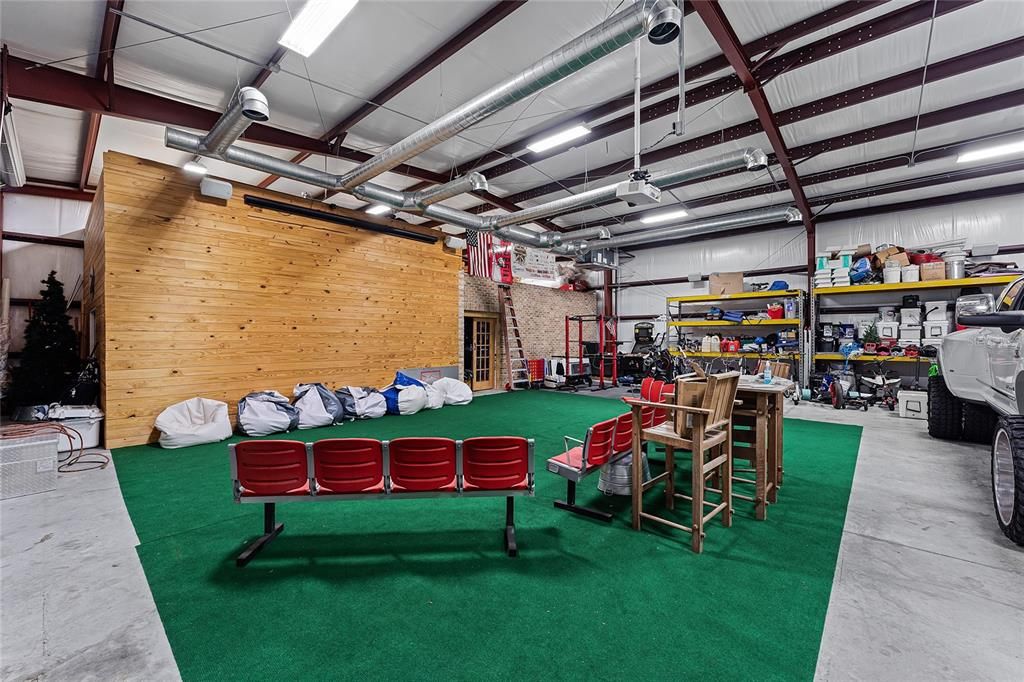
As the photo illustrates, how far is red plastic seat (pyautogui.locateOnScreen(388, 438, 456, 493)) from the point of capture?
104 inches

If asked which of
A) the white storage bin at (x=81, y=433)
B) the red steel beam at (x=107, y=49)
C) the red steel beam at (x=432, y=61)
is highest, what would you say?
the red steel beam at (x=432, y=61)

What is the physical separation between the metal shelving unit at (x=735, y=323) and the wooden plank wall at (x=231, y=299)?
7436 mm

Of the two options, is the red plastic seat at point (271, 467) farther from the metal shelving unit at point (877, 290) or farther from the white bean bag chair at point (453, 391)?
the metal shelving unit at point (877, 290)

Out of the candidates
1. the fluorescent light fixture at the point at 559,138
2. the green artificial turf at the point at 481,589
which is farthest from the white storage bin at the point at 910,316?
the fluorescent light fixture at the point at 559,138

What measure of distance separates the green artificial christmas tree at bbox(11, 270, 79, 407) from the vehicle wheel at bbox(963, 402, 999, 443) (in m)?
12.7

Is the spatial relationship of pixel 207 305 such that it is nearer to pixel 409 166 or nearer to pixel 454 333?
pixel 409 166

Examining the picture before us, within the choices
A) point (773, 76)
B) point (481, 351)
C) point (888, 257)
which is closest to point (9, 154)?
point (773, 76)

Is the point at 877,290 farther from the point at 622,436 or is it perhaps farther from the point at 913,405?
the point at 622,436

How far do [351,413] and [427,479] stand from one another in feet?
15.7

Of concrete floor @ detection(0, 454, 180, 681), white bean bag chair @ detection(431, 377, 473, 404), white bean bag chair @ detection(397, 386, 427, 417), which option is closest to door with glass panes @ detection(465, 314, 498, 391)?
white bean bag chair @ detection(431, 377, 473, 404)

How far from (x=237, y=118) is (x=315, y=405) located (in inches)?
158

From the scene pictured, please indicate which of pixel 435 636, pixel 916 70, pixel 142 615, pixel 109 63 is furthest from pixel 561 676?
pixel 916 70

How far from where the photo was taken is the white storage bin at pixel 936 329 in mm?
7965

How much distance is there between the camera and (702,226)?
1023 cm
